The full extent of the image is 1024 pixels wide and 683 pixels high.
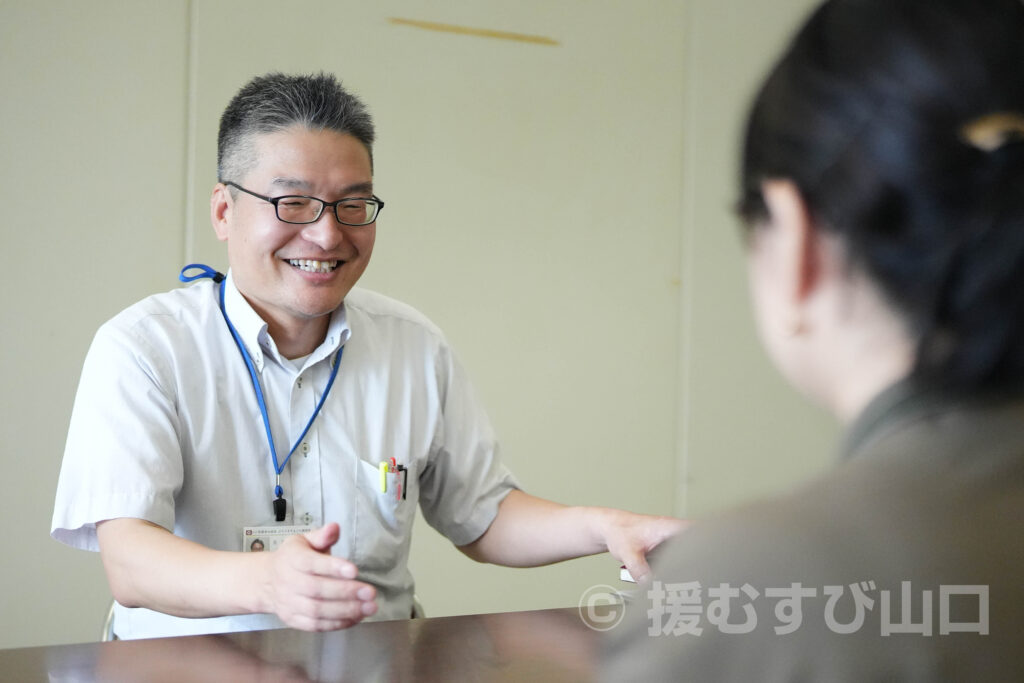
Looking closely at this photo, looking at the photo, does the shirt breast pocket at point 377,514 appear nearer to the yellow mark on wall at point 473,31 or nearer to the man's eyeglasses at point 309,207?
the man's eyeglasses at point 309,207

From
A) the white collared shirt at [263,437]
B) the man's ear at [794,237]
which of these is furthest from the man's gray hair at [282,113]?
the man's ear at [794,237]

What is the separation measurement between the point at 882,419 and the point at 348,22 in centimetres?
311

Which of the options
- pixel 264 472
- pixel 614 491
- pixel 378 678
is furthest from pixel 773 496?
pixel 614 491

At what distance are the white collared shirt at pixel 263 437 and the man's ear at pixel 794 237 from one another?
Result: 1378 millimetres

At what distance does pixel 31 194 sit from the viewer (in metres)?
3.02

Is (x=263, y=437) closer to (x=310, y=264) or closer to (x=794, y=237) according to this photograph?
(x=310, y=264)

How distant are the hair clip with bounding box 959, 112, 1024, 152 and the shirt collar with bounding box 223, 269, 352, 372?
5.29 ft

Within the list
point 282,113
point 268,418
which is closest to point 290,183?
point 282,113

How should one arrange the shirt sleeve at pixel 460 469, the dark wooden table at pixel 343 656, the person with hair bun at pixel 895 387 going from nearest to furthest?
the person with hair bun at pixel 895 387 < the dark wooden table at pixel 343 656 < the shirt sleeve at pixel 460 469

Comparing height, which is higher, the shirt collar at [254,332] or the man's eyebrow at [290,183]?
the man's eyebrow at [290,183]

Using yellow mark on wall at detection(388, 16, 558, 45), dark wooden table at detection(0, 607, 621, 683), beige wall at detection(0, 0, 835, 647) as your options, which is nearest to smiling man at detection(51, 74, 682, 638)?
dark wooden table at detection(0, 607, 621, 683)

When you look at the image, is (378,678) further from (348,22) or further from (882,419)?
(348,22)

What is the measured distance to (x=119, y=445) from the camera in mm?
1725

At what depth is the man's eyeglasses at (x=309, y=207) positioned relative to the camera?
6.23 feet
